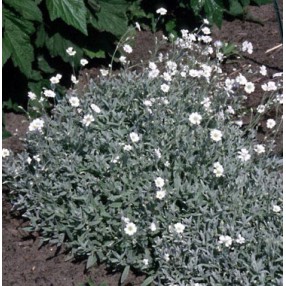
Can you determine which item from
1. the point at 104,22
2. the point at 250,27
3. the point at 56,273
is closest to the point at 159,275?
the point at 56,273

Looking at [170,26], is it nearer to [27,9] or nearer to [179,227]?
[27,9]

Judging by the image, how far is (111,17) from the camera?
16.1 feet

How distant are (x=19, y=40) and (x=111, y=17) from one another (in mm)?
795

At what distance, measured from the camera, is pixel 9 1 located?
4301mm

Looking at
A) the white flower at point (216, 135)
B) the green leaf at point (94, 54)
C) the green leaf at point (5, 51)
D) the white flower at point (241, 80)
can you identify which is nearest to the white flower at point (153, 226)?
the white flower at point (216, 135)

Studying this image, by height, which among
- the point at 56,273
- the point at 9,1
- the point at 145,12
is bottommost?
the point at 56,273

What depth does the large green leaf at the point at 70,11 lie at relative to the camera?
4.44 m

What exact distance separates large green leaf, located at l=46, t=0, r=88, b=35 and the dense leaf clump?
1.33ft

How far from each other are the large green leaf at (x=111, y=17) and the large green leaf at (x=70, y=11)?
32cm

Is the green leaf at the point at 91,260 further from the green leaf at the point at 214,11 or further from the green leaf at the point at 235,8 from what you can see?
the green leaf at the point at 235,8

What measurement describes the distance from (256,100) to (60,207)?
1.70 m

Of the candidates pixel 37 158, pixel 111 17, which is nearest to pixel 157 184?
pixel 37 158

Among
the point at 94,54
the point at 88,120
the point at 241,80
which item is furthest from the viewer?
the point at 94,54

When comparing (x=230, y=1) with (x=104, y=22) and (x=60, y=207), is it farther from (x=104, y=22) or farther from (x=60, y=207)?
(x=60, y=207)
